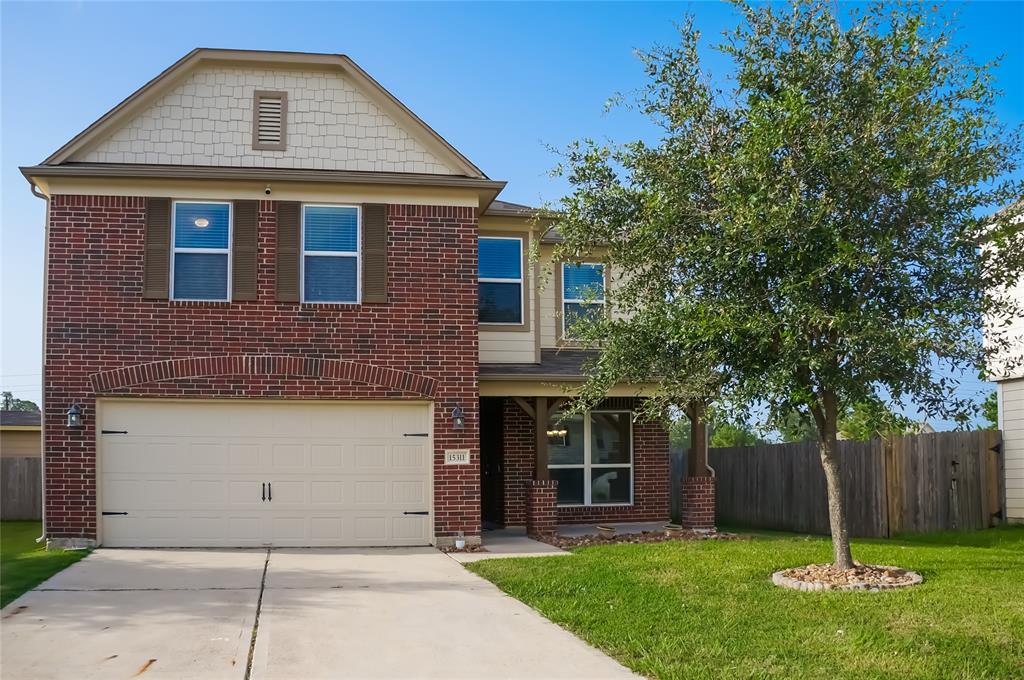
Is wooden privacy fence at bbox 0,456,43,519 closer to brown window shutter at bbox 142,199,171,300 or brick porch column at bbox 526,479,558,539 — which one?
brown window shutter at bbox 142,199,171,300

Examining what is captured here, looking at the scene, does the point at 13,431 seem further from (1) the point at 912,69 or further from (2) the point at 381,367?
(1) the point at 912,69

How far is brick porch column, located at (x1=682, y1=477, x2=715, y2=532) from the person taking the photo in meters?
16.2

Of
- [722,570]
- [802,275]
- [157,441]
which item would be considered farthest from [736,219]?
[157,441]

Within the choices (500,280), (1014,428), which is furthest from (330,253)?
(1014,428)

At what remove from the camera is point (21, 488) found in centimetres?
2214

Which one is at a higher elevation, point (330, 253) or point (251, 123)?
point (251, 123)

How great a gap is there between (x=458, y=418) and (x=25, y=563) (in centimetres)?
581

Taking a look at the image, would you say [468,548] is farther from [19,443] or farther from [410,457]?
[19,443]

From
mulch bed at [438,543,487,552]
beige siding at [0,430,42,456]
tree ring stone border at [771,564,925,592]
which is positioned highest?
beige siding at [0,430,42,456]

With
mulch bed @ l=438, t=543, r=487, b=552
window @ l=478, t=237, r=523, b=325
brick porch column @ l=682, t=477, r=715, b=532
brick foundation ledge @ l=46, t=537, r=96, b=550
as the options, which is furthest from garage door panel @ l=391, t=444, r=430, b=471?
brick porch column @ l=682, t=477, r=715, b=532

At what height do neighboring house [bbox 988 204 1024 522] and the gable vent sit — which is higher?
the gable vent

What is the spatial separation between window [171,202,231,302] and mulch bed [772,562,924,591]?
8.36 meters

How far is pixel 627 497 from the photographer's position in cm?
1834

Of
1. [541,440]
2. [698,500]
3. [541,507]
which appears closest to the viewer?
[541,507]
